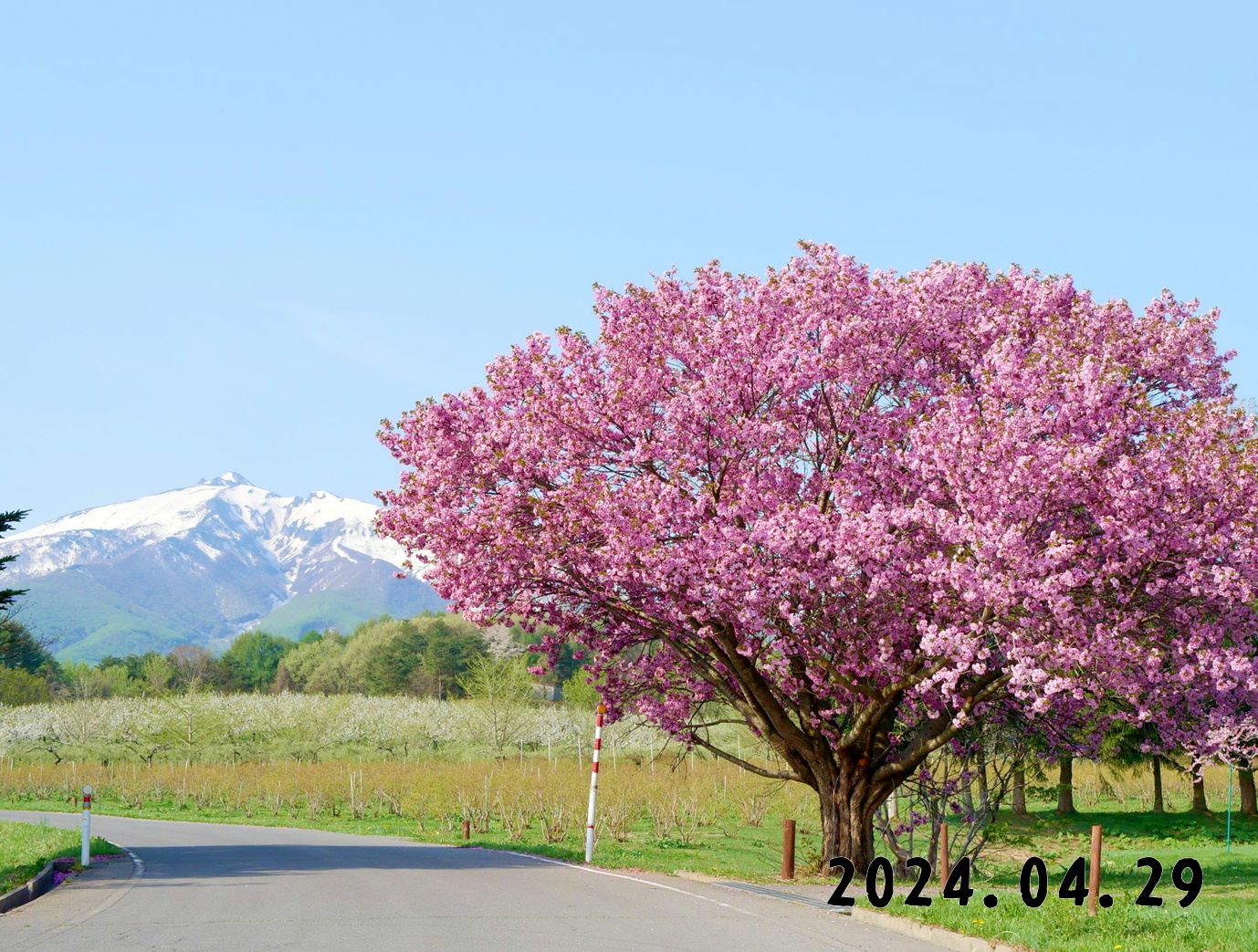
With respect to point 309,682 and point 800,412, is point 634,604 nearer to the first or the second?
point 800,412

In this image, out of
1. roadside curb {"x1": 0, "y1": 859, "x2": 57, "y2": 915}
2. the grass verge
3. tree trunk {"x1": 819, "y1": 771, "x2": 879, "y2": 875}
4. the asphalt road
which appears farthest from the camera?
tree trunk {"x1": 819, "y1": 771, "x2": 879, "y2": 875}

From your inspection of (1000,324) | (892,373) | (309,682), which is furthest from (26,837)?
(309,682)

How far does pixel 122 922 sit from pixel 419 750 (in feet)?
203

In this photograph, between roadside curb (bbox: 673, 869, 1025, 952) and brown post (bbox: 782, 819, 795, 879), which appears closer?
roadside curb (bbox: 673, 869, 1025, 952)

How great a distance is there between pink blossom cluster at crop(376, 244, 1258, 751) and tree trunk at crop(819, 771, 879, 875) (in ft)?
2.77

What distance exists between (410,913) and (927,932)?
5455 millimetres

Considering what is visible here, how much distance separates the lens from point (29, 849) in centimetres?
1944

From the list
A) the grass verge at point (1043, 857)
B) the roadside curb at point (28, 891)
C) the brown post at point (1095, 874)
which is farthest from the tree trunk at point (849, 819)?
the roadside curb at point (28, 891)

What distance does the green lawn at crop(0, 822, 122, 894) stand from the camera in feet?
51.7

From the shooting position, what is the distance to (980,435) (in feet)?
51.2

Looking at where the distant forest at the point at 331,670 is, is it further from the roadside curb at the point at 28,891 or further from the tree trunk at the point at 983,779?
the roadside curb at the point at 28,891

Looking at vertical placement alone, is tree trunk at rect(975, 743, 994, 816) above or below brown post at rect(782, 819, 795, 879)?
above

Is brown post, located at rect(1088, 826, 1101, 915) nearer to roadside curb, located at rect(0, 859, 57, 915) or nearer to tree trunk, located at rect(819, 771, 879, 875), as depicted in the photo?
tree trunk, located at rect(819, 771, 879, 875)

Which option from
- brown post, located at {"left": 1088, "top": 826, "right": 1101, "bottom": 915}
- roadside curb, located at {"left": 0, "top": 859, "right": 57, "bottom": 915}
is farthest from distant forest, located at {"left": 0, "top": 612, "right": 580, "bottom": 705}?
brown post, located at {"left": 1088, "top": 826, "right": 1101, "bottom": 915}
